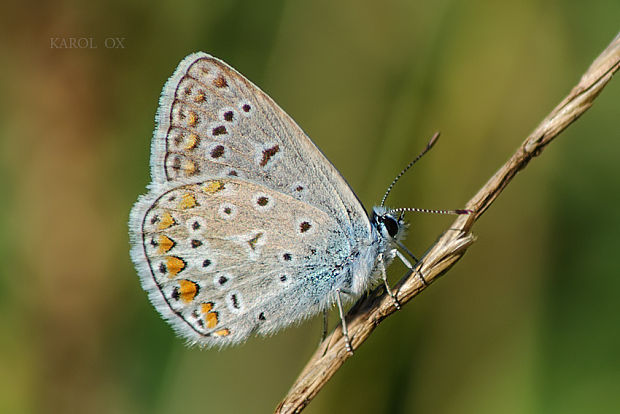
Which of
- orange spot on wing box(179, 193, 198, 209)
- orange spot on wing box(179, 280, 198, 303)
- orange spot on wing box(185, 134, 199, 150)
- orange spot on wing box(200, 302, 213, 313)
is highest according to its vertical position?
orange spot on wing box(185, 134, 199, 150)

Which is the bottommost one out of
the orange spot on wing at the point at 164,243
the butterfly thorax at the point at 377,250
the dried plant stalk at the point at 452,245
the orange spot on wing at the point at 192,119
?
the dried plant stalk at the point at 452,245

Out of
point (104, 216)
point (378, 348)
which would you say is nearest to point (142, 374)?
point (104, 216)

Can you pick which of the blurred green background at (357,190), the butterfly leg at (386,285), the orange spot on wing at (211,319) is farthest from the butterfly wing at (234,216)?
the blurred green background at (357,190)

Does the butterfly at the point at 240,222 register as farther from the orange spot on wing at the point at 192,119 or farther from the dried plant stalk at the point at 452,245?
the dried plant stalk at the point at 452,245

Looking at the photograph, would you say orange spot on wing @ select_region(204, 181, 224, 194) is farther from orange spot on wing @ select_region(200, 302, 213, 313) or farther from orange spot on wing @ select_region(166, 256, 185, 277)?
orange spot on wing @ select_region(200, 302, 213, 313)

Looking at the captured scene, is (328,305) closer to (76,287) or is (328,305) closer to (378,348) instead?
(378,348)

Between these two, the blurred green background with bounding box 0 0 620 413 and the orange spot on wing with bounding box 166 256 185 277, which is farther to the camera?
the blurred green background with bounding box 0 0 620 413

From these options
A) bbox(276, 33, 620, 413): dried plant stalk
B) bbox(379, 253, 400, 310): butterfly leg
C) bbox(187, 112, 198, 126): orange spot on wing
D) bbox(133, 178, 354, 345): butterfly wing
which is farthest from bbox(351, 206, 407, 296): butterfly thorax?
bbox(187, 112, 198, 126): orange spot on wing
